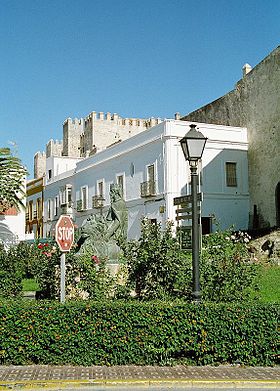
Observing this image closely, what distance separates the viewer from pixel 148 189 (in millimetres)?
27625

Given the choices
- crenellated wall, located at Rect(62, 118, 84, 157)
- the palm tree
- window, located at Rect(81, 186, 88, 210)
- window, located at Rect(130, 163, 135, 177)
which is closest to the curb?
the palm tree

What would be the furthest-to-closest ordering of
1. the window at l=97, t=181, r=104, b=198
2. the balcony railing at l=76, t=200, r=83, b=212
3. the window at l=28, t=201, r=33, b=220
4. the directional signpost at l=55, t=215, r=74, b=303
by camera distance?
1. the window at l=28, t=201, r=33, b=220
2. the balcony railing at l=76, t=200, r=83, b=212
3. the window at l=97, t=181, r=104, b=198
4. the directional signpost at l=55, t=215, r=74, b=303

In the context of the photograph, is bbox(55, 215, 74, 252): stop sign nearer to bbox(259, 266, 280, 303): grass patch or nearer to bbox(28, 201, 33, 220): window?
bbox(259, 266, 280, 303): grass patch

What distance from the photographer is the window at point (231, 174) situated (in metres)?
27.5

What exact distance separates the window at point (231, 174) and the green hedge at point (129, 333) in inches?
821

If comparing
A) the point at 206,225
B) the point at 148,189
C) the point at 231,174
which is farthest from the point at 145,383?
the point at 231,174

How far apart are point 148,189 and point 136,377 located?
21.3 metres

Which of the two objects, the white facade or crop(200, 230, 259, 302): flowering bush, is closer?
crop(200, 230, 259, 302): flowering bush

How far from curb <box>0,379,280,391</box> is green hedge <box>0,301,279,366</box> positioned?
2.07ft

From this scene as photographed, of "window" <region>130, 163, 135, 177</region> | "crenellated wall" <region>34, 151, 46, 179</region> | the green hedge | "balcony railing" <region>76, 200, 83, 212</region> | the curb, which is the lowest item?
the curb

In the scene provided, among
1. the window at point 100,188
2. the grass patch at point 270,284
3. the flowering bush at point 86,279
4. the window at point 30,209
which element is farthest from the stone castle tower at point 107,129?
the flowering bush at point 86,279

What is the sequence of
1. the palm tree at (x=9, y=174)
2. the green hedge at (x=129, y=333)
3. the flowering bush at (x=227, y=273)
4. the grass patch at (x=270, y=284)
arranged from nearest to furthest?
the green hedge at (x=129, y=333), the flowering bush at (x=227, y=273), the grass patch at (x=270, y=284), the palm tree at (x=9, y=174)

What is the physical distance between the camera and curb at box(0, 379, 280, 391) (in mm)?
6176

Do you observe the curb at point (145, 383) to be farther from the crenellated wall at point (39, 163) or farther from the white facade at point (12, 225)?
the crenellated wall at point (39, 163)
